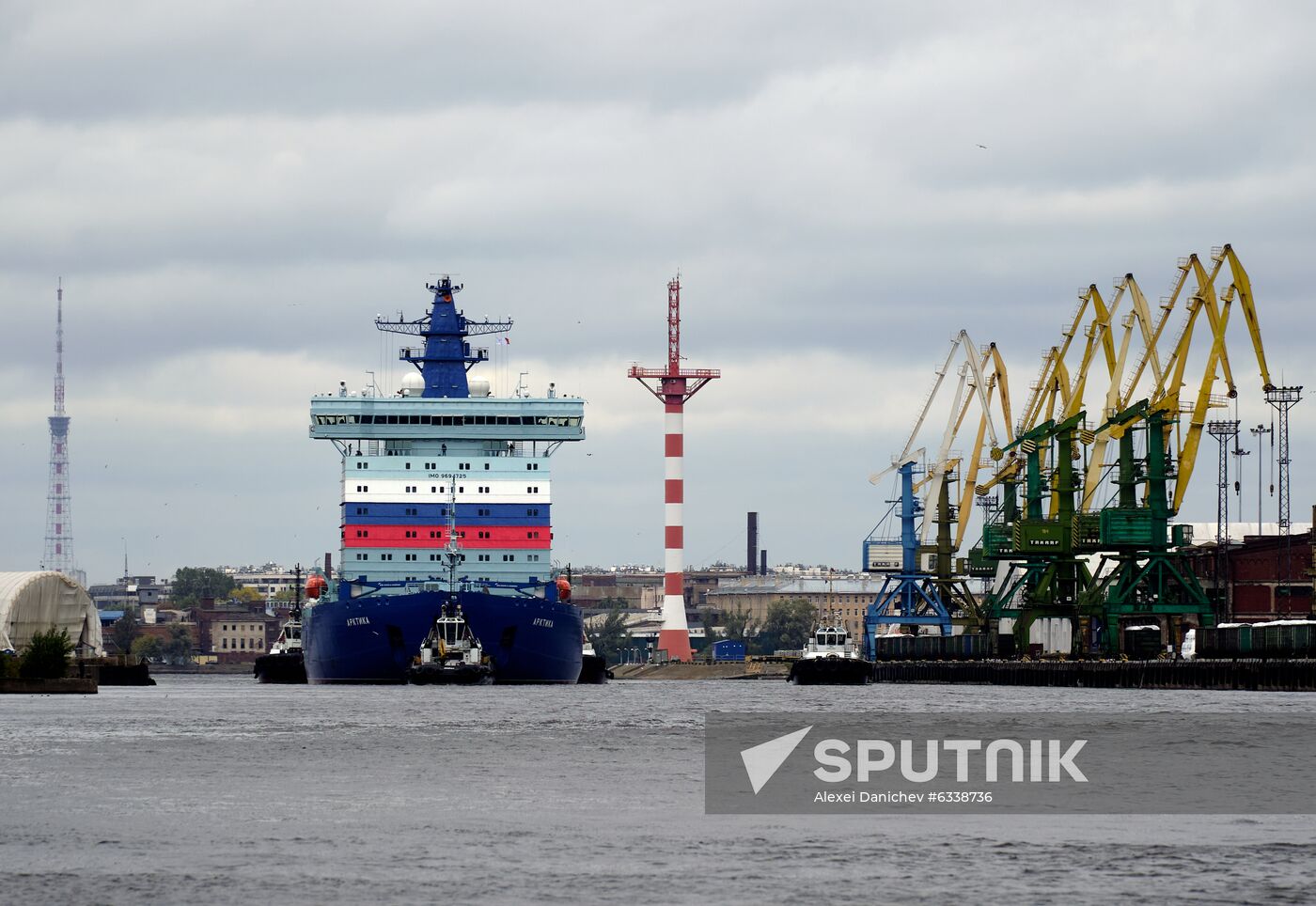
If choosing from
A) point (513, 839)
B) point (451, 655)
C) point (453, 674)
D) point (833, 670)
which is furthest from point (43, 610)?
point (513, 839)

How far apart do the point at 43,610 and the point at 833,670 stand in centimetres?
4180

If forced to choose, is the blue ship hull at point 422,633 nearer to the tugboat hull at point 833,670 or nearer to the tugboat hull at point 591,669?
the tugboat hull at point 591,669

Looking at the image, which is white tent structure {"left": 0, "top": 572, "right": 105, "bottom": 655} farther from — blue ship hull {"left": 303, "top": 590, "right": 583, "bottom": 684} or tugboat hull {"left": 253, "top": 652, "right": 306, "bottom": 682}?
blue ship hull {"left": 303, "top": 590, "right": 583, "bottom": 684}

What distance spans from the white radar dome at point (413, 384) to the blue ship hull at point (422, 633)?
1750 centimetres

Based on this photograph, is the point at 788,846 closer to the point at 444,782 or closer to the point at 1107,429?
the point at 444,782

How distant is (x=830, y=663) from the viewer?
112875 millimetres

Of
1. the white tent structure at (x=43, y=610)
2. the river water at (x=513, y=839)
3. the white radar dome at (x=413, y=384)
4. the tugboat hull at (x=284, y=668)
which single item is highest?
the white radar dome at (x=413, y=384)

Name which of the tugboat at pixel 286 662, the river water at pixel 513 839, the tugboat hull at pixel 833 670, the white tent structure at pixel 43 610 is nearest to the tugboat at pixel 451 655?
the tugboat hull at pixel 833 670

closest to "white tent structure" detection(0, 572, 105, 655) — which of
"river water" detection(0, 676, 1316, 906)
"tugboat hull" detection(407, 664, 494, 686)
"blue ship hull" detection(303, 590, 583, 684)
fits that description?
"blue ship hull" detection(303, 590, 583, 684)

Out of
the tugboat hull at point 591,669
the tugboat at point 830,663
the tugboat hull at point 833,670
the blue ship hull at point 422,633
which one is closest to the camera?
the blue ship hull at point 422,633

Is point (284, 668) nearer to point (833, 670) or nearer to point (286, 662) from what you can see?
point (286, 662)

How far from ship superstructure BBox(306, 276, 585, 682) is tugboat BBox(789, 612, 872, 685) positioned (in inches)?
628

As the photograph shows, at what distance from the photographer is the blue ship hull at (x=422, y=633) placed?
92688mm

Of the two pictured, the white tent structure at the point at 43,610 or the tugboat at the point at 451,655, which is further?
the white tent structure at the point at 43,610
